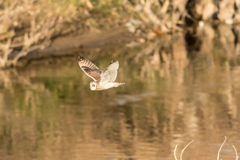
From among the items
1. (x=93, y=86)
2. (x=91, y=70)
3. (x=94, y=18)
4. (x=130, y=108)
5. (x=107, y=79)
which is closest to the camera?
(x=93, y=86)

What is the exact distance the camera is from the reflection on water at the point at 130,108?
17.8 metres

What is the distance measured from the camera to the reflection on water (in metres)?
17.8

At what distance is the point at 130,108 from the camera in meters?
21.9

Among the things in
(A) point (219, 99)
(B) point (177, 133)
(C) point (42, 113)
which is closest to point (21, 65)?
(C) point (42, 113)

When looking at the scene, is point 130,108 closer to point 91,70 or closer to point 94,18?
point 94,18

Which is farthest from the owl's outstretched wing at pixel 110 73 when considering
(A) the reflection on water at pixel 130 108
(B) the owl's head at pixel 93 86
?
(A) the reflection on water at pixel 130 108

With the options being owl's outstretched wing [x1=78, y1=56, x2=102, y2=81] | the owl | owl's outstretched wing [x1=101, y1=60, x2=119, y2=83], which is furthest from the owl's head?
owl's outstretched wing [x1=78, y1=56, x2=102, y2=81]

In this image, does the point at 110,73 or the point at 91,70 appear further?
the point at 91,70

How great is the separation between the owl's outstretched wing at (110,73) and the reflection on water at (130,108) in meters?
7.18

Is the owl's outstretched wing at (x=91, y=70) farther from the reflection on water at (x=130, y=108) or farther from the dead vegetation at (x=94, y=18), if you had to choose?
the dead vegetation at (x=94, y=18)

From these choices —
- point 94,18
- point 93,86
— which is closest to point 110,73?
point 93,86

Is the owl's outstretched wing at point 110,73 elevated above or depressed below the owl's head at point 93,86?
above

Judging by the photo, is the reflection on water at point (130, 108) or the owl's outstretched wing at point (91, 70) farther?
the reflection on water at point (130, 108)

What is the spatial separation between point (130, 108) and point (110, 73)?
12236 mm
